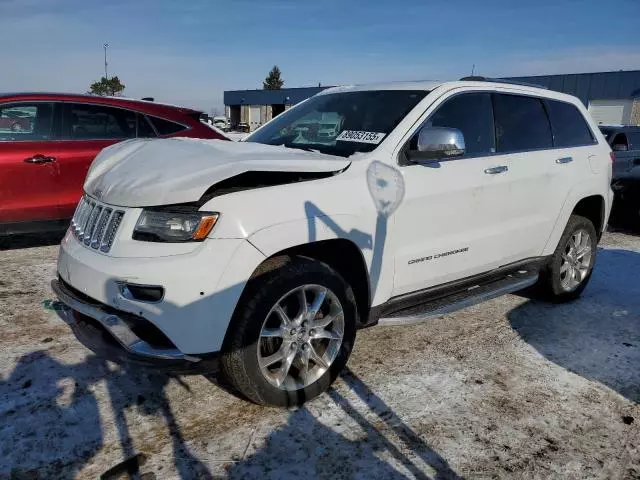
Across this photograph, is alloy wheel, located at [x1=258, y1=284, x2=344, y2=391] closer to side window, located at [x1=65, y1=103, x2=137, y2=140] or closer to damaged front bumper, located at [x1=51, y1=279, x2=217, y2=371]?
damaged front bumper, located at [x1=51, y1=279, x2=217, y2=371]

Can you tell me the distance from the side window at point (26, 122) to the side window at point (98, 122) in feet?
0.66

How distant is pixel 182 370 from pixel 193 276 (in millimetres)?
475

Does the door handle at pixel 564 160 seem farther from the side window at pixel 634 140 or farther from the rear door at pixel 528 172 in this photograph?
the side window at pixel 634 140

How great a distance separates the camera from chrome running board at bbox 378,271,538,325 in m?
3.38

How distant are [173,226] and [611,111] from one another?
36.3 meters

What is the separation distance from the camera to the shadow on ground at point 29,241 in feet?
20.9

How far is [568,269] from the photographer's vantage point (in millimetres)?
4973

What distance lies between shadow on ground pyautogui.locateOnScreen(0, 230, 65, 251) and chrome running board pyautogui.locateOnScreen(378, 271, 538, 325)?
4792 mm

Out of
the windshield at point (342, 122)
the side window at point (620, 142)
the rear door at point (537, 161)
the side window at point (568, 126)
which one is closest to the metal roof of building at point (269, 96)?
the side window at point (620, 142)

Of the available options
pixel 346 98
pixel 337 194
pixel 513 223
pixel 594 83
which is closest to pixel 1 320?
pixel 337 194

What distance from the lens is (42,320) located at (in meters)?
4.11

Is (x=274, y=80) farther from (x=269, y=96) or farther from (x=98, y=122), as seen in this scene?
(x=98, y=122)

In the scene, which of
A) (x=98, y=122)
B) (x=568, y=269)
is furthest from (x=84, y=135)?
(x=568, y=269)

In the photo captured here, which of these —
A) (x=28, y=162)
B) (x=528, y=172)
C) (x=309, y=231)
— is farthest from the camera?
(x=28, y=162)
